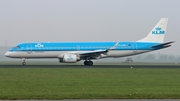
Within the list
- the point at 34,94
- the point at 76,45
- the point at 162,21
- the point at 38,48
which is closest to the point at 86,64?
the point at 76,45

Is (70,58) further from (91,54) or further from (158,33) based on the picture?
(158,33)

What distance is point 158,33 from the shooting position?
161 ft

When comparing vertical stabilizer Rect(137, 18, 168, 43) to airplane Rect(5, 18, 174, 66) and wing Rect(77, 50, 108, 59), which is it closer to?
airplane Rect(5, 18, 174, 66)

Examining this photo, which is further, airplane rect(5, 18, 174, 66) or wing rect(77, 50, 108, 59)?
airplane rect(5, 18, 174, 66)

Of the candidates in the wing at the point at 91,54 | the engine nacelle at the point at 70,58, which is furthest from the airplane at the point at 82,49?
the engine nacelle at the point at 70,58

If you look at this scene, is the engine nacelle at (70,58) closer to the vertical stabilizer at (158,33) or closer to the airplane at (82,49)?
the airplane at (82,49)

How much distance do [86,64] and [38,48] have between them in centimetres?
673

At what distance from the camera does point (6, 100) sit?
45.9 feet

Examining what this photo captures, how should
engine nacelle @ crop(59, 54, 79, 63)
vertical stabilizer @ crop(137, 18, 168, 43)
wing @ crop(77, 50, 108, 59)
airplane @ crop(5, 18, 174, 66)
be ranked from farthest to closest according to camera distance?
vertical stabilizer @ crop(137, 18, 168, 43) → airplane @ crop(5, 18, 174, 66) → wing @ crop(77, 50, 108, 59) → engine nacelle @ crop(59, 54, 79, 63)

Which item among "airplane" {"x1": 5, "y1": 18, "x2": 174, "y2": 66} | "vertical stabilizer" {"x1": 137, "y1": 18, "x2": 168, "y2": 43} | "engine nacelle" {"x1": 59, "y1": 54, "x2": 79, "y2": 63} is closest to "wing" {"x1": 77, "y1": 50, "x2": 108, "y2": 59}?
"airplane" {"x1": 5, "y1": 18, "x2": 174, "y2": 66}

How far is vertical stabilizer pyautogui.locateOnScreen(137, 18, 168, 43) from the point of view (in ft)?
159

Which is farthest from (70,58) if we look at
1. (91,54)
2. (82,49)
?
(91,54)

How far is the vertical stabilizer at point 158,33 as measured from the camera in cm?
4844

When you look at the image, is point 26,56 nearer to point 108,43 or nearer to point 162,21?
point 108,43
